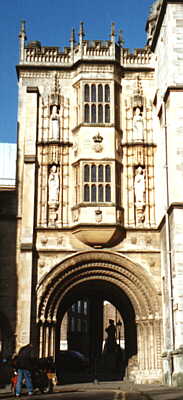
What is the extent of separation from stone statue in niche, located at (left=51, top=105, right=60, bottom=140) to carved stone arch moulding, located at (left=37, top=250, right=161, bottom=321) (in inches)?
196

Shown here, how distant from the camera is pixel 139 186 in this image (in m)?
25.2

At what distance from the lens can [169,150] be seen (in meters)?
23.1

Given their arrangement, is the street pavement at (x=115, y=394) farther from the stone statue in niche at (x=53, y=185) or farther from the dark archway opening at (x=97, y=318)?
the stone statue in niche at (x=53, y=185)

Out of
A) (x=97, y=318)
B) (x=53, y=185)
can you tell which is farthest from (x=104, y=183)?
(x=97, y=318)

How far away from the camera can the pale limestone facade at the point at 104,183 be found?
23.4m

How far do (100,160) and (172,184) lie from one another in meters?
3.70

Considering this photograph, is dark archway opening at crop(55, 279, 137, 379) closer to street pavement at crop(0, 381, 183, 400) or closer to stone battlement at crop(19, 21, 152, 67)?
street pavement at crop(0, 381, 183, 400)

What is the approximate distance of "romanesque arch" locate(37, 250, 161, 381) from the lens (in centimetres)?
2366

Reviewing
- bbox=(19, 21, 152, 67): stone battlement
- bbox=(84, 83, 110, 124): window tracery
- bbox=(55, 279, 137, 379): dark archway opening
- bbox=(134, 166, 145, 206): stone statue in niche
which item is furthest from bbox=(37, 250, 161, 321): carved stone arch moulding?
bbox=(19, 21, 152, 67): stone battlement

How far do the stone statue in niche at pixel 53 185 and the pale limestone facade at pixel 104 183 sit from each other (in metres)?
0.04

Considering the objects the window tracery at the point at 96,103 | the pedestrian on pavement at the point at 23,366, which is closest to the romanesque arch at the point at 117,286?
the window tracery at the point at 96,103

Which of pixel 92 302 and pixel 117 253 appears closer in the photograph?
pixel 117 253

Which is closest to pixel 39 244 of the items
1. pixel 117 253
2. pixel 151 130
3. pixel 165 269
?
pixel 117 253

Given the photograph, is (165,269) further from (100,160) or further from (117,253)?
(100,160)
